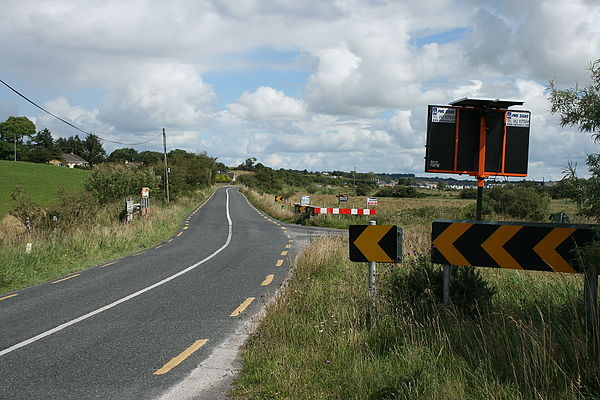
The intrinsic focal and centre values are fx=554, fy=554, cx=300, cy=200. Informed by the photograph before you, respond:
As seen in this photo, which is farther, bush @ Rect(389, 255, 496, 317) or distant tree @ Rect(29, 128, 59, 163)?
distant tree @ Rect(29, 128, 59, 163)

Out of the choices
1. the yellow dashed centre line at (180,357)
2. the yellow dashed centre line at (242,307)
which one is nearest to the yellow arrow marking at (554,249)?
the yellow dashed centre line at (180,357)

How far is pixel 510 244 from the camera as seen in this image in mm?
5477

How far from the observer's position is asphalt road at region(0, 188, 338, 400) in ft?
18.5

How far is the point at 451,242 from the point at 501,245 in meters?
0.50

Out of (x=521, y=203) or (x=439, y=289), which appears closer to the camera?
(x=439, y=289)

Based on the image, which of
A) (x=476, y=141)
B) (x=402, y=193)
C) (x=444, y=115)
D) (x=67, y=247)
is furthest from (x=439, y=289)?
(x=402, y=193)

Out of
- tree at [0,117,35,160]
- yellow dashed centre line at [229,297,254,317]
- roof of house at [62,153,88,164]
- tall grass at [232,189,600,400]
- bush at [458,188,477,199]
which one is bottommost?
bush at [458,188,477,199]

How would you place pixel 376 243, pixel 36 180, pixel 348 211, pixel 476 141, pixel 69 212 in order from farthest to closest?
1. pixel 36 180
2. pixel 348 211
3. pixel 69 212
4. pixel 476 141
5. pixel 376 243

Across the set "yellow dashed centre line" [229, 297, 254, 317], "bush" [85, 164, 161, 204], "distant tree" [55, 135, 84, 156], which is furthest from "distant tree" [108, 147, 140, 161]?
"yellow dashed centre line" [229, 297, 254, 317]

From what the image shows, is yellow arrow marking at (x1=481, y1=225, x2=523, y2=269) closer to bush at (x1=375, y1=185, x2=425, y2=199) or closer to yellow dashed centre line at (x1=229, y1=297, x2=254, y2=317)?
yellow dashed centre line at (x1=229, y1=297, x2=254, y2=317)

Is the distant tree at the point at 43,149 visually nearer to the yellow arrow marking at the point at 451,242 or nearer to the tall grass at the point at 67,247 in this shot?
the tall grass at the point at 67,247

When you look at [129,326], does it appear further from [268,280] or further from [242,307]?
[268,280]

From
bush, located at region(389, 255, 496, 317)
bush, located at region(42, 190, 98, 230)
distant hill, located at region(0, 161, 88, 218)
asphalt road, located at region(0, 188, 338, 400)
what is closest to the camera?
asphalt road, located at region(0, 188, 338, 400)

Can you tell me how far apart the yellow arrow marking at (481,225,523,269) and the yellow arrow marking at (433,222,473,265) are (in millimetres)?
251
